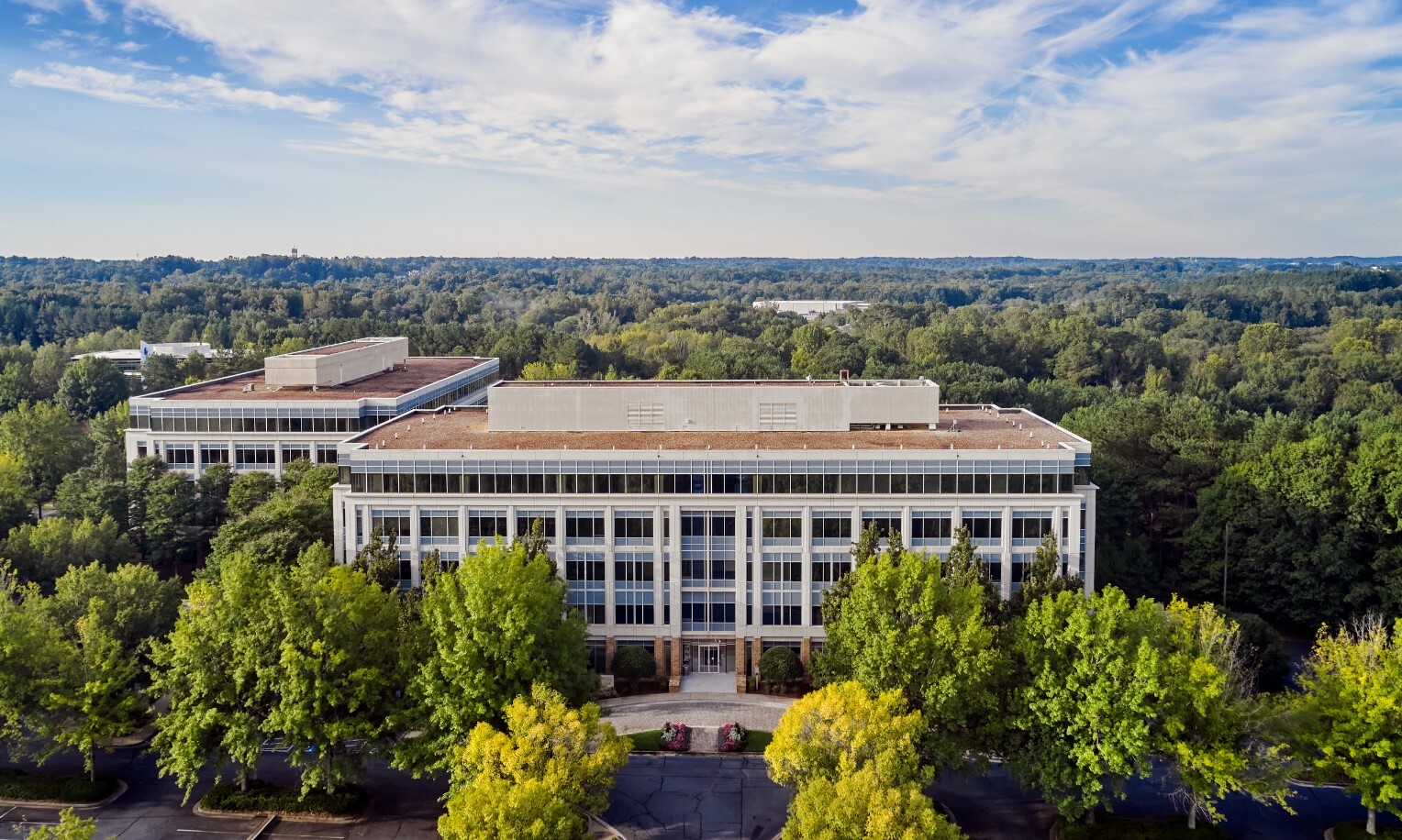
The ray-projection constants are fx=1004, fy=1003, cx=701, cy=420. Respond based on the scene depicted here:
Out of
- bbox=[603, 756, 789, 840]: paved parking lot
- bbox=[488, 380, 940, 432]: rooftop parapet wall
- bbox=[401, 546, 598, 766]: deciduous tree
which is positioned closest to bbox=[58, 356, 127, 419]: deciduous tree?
bbox=[488, 380, 940, 432]: rooftop parapet wall

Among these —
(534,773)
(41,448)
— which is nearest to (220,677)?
(534,773)

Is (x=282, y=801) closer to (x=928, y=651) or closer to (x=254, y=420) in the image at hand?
(x=928, y=651)

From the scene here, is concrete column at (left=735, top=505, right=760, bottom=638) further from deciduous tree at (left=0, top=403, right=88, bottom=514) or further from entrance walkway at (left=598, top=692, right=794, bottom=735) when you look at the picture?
deciduous tree at (left=0, top=403, right=88, bottom=514)

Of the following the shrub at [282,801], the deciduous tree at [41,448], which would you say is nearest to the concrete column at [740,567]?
the shrub at [282,801]

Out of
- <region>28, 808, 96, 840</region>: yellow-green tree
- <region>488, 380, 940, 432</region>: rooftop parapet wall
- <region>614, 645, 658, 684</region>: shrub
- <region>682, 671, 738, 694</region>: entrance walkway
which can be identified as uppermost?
<region>488, 380, 940, 432</region>: rooftop parapet wall

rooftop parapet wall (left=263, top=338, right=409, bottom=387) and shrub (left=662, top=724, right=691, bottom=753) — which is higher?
rooftop parapet wall (left=263, top=338, right=409, bottom=387)

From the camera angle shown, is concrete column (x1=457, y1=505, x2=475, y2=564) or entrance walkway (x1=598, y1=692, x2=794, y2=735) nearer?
entrance walkway (x1=598, y1=692, x2=794, y2=735)
